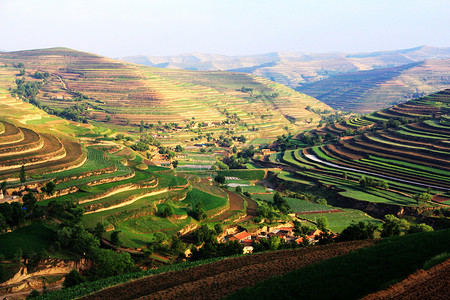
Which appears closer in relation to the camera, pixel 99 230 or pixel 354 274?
pixel 354 274

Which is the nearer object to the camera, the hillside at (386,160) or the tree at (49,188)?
the tree at (49,188)

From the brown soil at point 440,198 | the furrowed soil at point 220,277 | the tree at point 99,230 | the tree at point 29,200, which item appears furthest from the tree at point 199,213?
the brown soil at point 440,198

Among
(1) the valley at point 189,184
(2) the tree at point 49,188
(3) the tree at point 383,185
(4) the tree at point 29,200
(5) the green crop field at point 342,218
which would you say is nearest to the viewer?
(1) the valley at point 189,184

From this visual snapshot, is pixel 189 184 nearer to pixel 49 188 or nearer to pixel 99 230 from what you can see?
pixel 49 188

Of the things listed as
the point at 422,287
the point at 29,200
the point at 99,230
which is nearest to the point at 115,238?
the point at 99,230

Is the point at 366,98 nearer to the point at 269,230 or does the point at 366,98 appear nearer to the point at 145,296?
the point at 269,230

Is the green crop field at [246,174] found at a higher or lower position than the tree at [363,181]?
lower

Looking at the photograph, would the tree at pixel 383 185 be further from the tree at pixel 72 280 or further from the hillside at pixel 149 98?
the hillside at pixel 149 98

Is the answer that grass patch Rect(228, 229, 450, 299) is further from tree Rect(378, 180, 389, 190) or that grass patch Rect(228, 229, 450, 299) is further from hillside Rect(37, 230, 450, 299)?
tree Rect(378, 180, 389, 190)

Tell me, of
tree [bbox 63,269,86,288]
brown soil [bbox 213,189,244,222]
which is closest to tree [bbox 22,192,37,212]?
tree [bbox 63,269,86,288]
